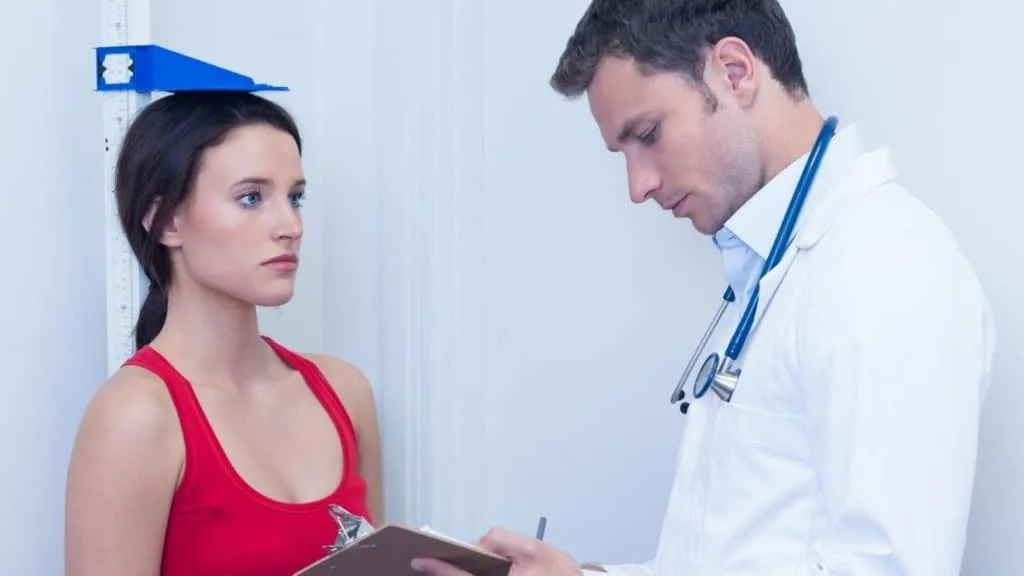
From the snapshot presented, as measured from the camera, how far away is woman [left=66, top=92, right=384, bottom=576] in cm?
131

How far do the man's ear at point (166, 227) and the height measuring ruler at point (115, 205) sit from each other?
70 mm

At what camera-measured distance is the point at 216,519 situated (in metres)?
1.36

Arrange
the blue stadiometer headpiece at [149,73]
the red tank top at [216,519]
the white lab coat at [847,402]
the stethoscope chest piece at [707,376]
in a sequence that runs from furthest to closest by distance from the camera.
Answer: the blue stadiometer headpiece at [149,73], the red tank top at [216,519], the stethoscope chest piece at [707,376], the white lab coat at [847,402]

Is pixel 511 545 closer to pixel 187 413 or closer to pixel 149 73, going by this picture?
pixel 187 413

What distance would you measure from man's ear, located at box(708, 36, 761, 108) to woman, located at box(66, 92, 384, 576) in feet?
1.81

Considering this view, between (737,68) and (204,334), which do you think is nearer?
(737,68)

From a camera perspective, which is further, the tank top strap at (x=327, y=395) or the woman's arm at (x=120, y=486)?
the tank top strap at (x=327, y=395)

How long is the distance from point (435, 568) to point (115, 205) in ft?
2.06

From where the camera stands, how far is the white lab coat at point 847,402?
101cm

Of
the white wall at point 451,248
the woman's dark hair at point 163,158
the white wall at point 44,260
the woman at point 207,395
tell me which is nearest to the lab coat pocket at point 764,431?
the white wall at point 451,248

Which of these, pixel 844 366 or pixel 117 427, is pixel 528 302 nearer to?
pixel 117 427

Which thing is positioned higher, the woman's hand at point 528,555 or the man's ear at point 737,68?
the man's ear at point 737,68

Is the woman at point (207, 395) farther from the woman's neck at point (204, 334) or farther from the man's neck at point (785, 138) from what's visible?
the man's neck at point (785, 138)

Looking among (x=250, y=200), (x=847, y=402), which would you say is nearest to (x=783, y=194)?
(x=847, y=402)
